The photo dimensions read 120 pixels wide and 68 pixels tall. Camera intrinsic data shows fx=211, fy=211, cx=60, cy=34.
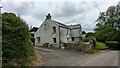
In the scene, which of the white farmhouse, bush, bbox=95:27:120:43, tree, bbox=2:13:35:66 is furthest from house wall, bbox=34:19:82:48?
tree, bbox=2:13:35:66

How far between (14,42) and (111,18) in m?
61.6

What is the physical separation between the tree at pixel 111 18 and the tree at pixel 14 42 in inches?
2281

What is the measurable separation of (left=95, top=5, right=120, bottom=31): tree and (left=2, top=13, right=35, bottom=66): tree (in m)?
57.9

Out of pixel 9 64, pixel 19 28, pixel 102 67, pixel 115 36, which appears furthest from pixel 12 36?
pixel 115 36

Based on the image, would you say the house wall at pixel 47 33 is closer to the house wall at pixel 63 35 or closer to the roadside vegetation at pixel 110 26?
the house wall at pixel 63 35

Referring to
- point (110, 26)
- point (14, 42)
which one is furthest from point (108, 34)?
point (14, 42)

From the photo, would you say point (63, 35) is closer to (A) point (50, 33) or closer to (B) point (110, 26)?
(A) point (50, 33)

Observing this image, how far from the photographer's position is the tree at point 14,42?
47.0 ft

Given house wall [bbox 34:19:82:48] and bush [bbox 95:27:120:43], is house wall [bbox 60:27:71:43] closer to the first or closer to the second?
house wall [bbox 34:19:82:48]

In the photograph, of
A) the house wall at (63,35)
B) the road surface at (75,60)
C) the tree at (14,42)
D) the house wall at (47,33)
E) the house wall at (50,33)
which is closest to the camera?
the tree at (14,42)

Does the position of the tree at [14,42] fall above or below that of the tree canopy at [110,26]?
below

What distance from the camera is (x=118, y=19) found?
70.1 m

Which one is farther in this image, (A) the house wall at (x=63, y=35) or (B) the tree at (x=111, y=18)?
(B) the tree at (x=111, y=18)

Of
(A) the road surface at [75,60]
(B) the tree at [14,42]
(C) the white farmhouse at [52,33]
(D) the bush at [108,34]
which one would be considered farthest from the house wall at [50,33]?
(B) the tree at [14,42]
